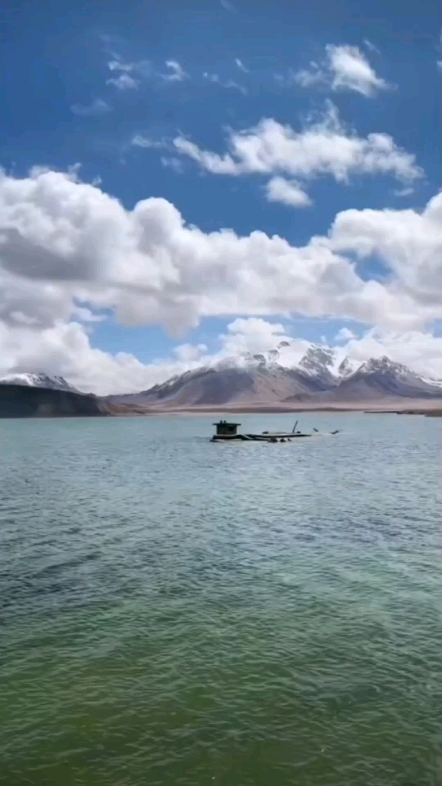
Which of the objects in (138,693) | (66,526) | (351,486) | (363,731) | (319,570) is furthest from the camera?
(351,486)

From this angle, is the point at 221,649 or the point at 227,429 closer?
the point at 221,649

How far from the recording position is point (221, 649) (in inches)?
863

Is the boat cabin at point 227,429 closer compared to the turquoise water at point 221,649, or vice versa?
the turquoise water at point 221,649

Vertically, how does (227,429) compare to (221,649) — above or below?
above

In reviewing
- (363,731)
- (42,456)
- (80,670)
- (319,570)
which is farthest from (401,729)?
(42,456)

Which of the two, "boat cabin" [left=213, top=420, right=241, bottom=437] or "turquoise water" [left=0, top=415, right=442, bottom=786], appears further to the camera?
"boat cabin" [left=213, top=420, right=241, bottom=437]

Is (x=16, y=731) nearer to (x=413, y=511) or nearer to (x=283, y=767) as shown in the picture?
(x=283, y=767)

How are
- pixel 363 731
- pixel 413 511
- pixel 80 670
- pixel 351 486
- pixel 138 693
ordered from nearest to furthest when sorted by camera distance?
pixel 363 731
pixel 138 693
pixel 80 670
pixel 413 511
pixel 351 486

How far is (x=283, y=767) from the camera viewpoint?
14969 mm

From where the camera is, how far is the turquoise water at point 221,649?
50.5ft

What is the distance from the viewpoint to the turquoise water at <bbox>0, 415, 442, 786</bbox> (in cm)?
1538

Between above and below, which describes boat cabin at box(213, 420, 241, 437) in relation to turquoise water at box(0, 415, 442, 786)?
above

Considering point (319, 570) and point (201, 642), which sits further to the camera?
point (319, 570)

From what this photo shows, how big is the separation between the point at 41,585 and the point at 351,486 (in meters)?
45.4
